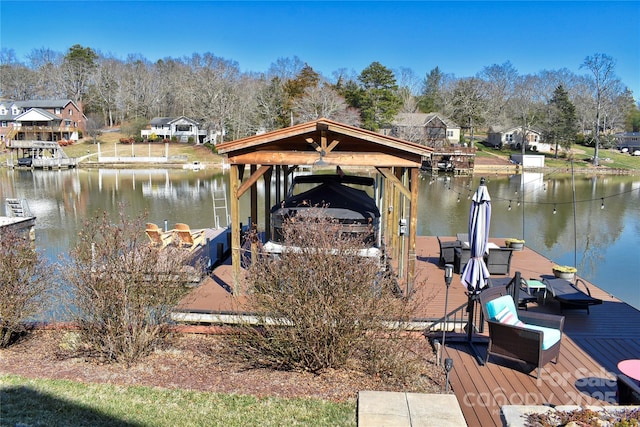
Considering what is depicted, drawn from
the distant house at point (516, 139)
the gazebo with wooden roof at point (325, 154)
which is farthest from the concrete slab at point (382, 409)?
the distant house at point (516, 139)

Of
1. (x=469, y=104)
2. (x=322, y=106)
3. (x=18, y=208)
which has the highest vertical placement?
(x=469, y=104)

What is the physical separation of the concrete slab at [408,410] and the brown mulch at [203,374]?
0.90 feet

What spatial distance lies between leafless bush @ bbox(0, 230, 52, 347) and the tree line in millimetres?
45565

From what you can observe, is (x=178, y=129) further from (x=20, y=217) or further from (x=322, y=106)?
(x=20, y=217)

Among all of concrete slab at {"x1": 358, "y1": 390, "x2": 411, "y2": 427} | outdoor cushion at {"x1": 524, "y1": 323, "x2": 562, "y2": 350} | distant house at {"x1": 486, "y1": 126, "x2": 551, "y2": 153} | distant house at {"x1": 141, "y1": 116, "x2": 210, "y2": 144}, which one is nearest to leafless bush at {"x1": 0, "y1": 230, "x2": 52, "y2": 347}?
concrete slab at {"x1": 358, "y1": 390, "x2": 411, "y2": 427}

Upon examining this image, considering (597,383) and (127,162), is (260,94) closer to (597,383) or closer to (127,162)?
(127,162)

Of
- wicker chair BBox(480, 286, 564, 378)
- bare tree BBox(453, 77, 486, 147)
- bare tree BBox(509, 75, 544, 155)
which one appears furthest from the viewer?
bare tree BBox(509, 75, 544, 155)

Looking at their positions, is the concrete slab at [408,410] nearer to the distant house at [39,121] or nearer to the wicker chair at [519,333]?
the wicker chair at [519,333]

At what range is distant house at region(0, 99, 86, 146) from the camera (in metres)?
59.9

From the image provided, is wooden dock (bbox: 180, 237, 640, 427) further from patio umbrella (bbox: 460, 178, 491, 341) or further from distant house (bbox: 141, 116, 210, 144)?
distant house (bbox: 141, 116, 210, 144)

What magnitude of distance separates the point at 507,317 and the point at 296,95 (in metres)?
51.6

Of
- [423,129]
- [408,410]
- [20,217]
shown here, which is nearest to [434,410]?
[408,410]

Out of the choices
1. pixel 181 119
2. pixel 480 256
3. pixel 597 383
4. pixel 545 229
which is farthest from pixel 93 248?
pixel 181 119

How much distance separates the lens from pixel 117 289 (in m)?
5.88
